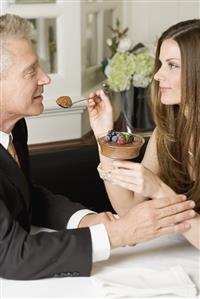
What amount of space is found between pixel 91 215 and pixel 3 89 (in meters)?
0.47

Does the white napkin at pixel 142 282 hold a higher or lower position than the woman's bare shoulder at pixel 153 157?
lower

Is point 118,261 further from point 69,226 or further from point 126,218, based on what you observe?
point 69,226

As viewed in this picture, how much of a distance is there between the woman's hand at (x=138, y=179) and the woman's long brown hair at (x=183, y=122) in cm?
29

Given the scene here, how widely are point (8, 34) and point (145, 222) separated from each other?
62 centimetres

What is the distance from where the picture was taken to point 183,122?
74.6 inches

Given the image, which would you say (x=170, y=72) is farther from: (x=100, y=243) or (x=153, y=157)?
(x=100, y=243)

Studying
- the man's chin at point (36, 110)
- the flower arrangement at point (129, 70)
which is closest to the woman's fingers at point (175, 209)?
the man's chin at point (36, 110)

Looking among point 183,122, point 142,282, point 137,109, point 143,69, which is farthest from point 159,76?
point 137,109

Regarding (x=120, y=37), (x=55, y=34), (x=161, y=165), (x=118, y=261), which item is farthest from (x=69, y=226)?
(x=120, y=37)

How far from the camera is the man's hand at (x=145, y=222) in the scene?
1.44m

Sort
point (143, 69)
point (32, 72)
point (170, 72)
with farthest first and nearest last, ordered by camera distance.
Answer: point (143, 69) < point (170, 72) < point (32, 72)

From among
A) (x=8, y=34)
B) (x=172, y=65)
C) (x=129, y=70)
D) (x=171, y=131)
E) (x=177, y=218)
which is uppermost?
(x=8, y=34)

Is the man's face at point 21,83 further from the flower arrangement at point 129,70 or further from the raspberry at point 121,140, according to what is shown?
the flower arrangement at point 129,70

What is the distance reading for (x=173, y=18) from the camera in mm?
3555
